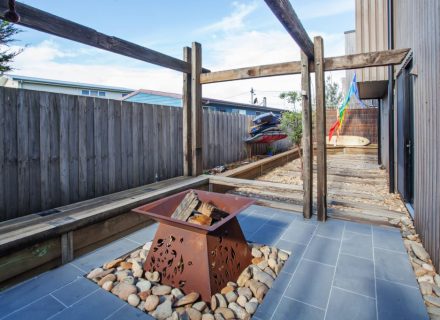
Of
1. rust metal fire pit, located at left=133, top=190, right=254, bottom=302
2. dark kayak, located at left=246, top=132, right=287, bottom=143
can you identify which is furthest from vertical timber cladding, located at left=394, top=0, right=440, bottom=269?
dark kayak, located at left=246, top=132, right=287, bottom=143

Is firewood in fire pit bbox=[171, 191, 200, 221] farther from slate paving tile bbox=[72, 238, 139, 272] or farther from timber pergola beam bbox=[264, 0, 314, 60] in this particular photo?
timber pergola beam bbox=[264, 0, 314, 60]

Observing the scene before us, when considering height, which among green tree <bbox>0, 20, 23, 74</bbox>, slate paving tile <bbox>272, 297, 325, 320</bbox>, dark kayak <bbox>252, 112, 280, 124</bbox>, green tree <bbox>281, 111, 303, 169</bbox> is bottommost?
slate paving tile <bbox>272, 297, 325, 320</bbox>

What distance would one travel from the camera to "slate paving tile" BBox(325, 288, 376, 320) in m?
1.48

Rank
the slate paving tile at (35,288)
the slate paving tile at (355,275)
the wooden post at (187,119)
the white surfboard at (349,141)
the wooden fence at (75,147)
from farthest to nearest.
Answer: the white surfboard at (349,141)
the wooden post at (187,119)
the wooden fence at (75,147)
the slate paving tile at (355,275)
the slate paving tile at (35,288)

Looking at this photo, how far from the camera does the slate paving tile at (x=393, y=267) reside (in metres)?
1.83

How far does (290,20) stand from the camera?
1.83 meters

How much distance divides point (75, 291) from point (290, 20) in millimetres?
2430

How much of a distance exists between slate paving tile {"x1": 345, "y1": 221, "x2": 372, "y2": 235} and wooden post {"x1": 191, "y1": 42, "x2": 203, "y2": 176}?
2245mm

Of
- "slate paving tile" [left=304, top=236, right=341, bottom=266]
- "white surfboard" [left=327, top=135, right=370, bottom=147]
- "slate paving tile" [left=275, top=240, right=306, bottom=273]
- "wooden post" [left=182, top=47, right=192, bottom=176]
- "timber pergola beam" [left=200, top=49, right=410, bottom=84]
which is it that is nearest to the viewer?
"slate paving tile" [left=275, top=240, right=306, bottom=273]

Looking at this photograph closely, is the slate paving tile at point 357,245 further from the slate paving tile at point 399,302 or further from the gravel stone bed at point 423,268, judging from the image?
the slate paving tile at point 399,302

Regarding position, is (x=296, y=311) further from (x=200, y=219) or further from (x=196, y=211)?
(x=196, y=211)

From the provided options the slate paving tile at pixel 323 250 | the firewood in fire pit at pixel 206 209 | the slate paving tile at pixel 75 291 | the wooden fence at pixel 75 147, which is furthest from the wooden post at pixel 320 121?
the slate paving tile at pixel 75 291

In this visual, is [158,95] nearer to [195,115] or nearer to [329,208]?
[195,115]

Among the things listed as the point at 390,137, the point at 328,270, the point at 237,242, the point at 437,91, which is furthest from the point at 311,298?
the point at 390,137
